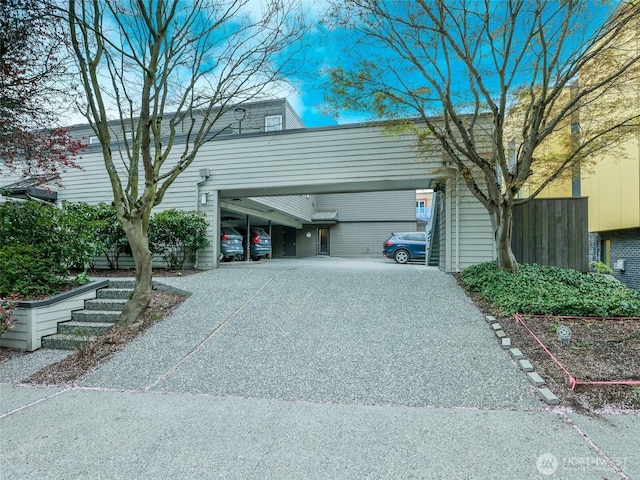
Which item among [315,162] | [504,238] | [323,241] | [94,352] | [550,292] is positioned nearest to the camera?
[94,352]

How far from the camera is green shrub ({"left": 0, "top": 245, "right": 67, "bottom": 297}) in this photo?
4.96 metres

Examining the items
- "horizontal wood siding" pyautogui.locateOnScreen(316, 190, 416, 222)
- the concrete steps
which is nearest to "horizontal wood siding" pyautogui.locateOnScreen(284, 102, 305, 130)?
"horizontal wood siding" pyautogui.locateOnScreen(316, 190, 416, 222)

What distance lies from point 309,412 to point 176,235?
6.78 meters

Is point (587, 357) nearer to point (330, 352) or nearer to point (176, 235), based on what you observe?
point (330, 352)

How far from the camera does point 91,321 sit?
5.14 meters

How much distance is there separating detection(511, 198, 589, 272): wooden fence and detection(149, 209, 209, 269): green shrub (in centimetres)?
752

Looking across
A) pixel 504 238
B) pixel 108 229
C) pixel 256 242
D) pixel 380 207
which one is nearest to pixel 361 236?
pixel 380 207

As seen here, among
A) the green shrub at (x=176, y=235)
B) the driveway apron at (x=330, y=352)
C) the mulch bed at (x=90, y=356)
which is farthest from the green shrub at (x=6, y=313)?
the green shrub at (x=176, y=235)

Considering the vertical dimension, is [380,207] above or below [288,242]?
above

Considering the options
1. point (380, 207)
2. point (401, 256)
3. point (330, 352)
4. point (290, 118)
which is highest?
point (290, 118)

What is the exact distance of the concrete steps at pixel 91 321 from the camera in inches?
182

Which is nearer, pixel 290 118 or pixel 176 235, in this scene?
pixel 176 235

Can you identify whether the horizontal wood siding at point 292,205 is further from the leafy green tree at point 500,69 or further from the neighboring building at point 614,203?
the neighboring building at point 614,203

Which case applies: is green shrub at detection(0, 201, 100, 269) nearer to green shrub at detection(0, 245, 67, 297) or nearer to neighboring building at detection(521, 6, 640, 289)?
green shrub at detection(0, 245, 67, 297)
